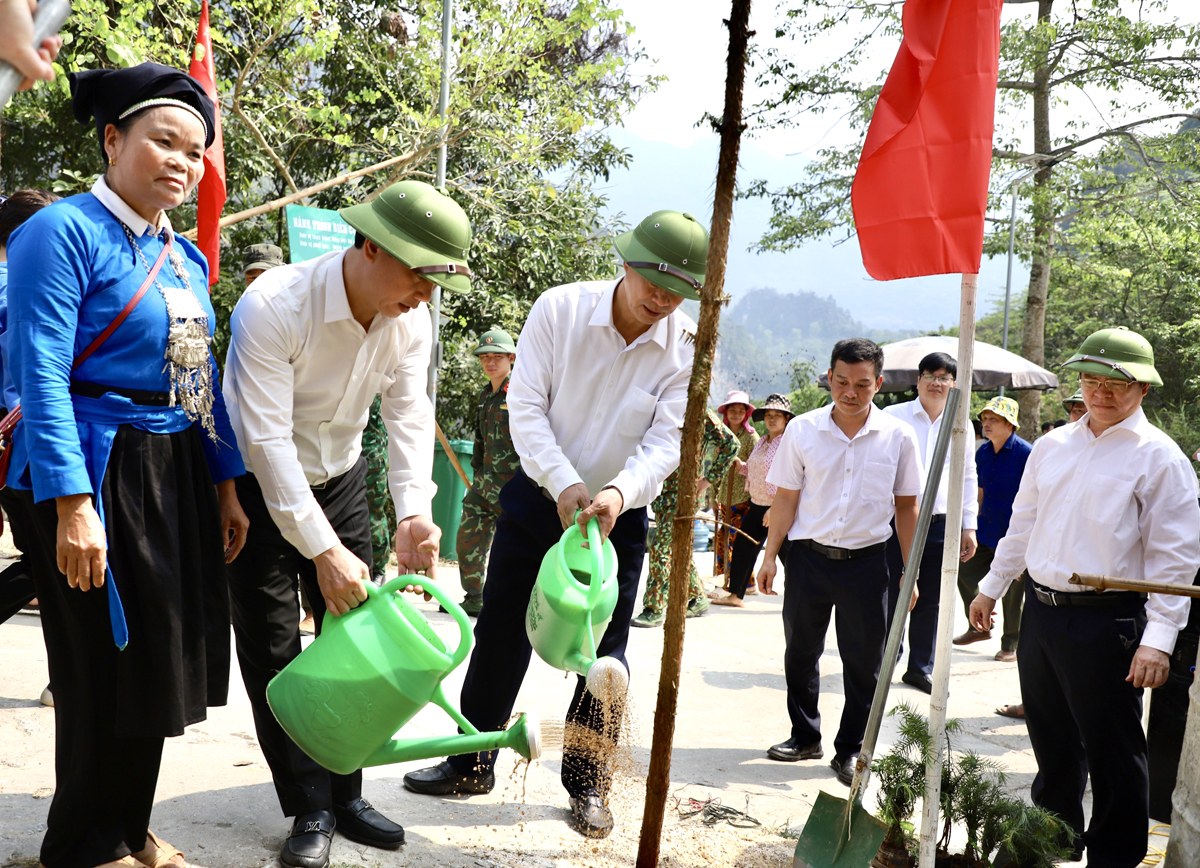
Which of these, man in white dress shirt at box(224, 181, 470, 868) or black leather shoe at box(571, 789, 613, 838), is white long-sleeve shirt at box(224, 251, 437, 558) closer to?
man in white dress shirt at box(224, 181, 470, 868)

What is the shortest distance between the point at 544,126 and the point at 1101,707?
7.71 meters

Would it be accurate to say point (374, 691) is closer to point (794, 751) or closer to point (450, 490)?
point (794, 751)

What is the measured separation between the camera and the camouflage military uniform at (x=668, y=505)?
570 centimetres

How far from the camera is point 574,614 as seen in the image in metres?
2.28

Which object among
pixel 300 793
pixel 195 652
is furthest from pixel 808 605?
pixel 195 652

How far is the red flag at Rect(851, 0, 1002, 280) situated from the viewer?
8.13 feet

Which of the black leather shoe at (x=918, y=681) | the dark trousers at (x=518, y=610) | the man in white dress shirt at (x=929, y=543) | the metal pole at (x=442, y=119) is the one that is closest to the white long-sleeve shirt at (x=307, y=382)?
the dark trousers at (x=518, y=610)

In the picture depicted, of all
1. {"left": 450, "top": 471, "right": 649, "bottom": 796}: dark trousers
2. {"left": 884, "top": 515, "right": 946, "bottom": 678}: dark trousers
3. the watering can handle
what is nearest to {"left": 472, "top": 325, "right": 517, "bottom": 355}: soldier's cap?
{"left": 884, "top": 515, "right": 946, "bottom": 678}: dark trousers

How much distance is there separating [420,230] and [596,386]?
2.92 ft

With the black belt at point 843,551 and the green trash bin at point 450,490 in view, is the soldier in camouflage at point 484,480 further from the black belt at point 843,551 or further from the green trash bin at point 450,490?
the black belt at point 843,551

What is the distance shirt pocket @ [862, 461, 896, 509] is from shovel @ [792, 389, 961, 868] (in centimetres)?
138

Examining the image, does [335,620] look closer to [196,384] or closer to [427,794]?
[196,384]

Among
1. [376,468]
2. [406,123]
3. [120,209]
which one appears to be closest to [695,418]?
[120,209]

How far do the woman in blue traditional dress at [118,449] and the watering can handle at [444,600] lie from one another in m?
A: 0.49
